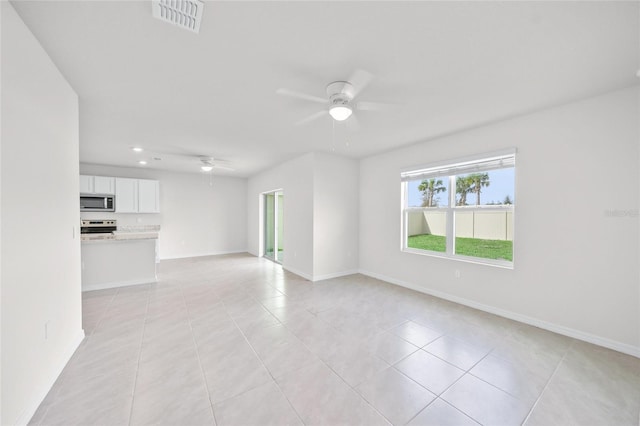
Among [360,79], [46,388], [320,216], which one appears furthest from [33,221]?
[320,216]

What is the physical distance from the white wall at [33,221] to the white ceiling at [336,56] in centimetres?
27

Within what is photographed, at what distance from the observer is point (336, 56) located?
73.4 inches

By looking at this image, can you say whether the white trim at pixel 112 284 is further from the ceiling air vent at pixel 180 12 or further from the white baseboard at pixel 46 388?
the ceiling air vent at pixel 180 12

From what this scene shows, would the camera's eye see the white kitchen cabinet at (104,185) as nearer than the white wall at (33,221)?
No

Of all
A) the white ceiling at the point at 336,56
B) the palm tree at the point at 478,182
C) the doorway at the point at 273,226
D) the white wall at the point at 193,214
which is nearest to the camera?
the white ceiling at the point at 336,56

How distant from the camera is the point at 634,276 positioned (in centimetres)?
231

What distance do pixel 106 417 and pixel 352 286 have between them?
3467mm

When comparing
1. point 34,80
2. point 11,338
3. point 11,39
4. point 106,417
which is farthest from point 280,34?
point 106,417

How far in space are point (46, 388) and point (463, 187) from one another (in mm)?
4907

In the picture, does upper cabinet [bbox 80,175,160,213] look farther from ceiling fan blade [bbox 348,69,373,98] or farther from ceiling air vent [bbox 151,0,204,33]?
ceiling fan blade [bbox 348,69,373,98]

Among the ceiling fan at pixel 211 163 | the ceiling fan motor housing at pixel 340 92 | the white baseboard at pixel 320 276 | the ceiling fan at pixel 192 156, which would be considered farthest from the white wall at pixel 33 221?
the white baseboard at pixel 320 276

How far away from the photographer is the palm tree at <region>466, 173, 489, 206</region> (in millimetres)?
3455

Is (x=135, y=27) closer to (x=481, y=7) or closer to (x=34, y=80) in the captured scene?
(x=34, y=80)

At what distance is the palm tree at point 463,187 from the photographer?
3666 mm
